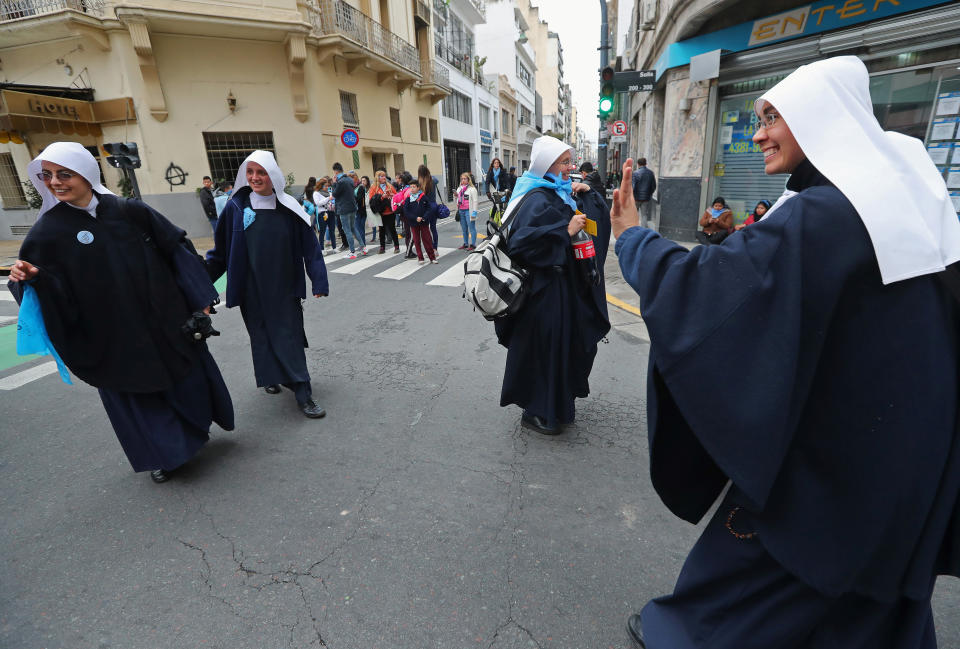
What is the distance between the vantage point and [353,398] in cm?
418

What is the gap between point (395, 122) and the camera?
22.0 m

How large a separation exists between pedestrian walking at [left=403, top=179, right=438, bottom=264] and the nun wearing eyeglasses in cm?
879

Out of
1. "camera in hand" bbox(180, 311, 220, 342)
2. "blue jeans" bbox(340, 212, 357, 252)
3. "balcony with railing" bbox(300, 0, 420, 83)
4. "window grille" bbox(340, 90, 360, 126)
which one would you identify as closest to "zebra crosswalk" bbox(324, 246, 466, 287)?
"blue jeans" bbox(340, 212, 357, 252)

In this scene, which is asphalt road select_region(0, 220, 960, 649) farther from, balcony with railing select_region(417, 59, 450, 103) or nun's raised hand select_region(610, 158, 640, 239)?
balcony with railing select_region(417, 59, 450, 103)

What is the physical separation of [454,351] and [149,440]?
282cm

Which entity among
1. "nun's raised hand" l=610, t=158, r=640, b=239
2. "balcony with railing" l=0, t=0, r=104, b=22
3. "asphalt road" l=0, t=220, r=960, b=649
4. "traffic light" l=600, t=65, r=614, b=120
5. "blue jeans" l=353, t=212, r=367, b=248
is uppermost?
"balcony with railing" l=0, t=0, r=104, b=22

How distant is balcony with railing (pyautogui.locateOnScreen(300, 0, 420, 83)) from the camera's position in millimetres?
15727

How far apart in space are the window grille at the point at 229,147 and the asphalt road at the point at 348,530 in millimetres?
13305

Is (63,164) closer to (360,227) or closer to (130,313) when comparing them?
(130,313)

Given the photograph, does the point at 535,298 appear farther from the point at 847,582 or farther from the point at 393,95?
the point at 393,95

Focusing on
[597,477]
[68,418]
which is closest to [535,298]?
[597,477]

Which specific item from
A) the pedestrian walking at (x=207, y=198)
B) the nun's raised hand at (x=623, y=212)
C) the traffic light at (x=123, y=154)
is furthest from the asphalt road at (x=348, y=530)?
the pedestrian walking at (x=207, y=198)

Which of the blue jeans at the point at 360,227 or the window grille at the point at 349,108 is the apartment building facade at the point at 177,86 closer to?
the window grille at the point at 349,108

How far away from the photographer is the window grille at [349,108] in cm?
1808
